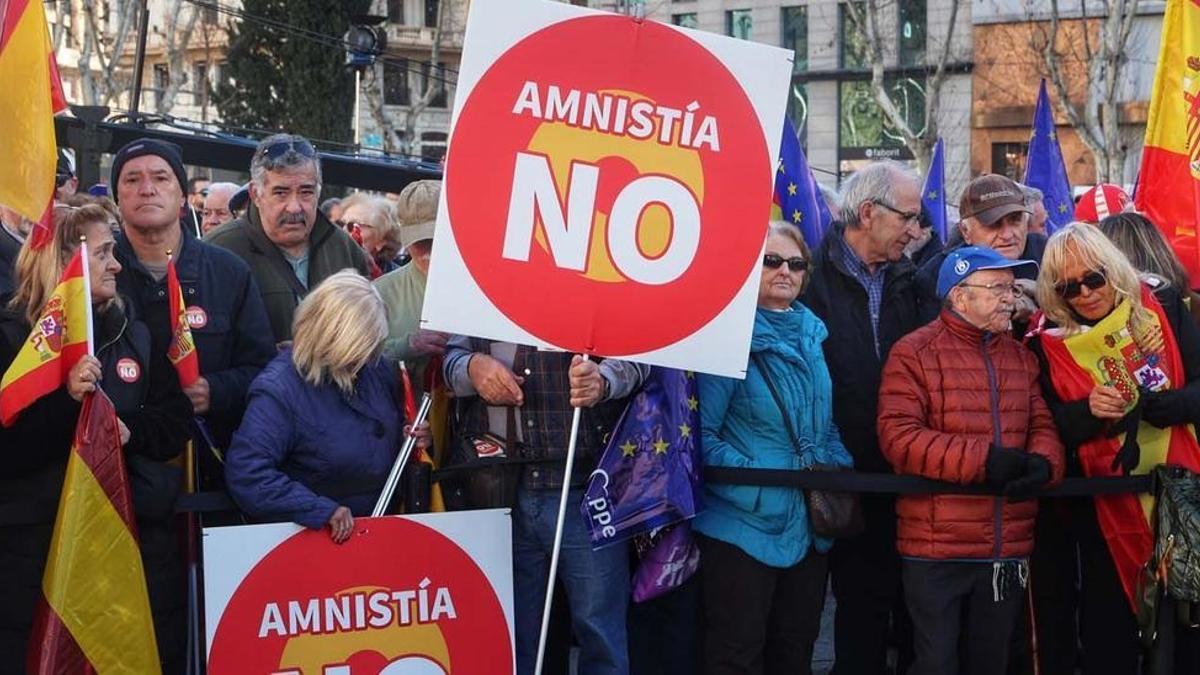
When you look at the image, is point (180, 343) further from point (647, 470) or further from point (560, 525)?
point (647, 470)

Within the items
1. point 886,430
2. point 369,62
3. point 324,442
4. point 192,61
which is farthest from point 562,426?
point 192,61

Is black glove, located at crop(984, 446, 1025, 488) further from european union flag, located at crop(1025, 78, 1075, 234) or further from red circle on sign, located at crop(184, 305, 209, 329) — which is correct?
european union flag, located at crop(1025, 78, 1075, 234)

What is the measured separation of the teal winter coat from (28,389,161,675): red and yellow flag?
1790 mm

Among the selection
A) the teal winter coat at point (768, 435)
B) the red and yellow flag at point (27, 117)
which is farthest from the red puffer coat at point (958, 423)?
the red and yellow flag at point (27, 117)

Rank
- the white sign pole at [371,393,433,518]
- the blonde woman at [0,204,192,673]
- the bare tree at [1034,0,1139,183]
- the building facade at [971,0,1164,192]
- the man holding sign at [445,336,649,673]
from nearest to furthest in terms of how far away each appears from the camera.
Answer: the blonde woman at [0,204,192,673]
the white sign pole at [371,393,433,518]
the man holding sign at [445,336,649,673]
the bare tree at [1034,0,1139,183]
the building facade at [971,0,1164,192]

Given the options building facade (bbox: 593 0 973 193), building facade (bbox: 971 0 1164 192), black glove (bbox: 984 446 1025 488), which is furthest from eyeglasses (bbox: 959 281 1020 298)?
building facade (bbox: 593 0 973 193)

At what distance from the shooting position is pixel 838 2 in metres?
44.6

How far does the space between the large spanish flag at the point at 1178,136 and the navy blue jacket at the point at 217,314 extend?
11.8 ft

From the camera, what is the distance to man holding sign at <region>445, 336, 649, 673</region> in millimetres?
4836

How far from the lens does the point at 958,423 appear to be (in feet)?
16.2

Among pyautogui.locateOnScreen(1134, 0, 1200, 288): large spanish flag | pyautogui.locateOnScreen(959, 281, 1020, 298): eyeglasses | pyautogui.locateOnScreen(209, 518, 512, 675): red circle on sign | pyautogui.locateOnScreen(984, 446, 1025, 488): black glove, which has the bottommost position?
pyautogui.locateOnScreen(209, 518, 512, 675): red circle on sign

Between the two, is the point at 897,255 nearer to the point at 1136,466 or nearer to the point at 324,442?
the point at 1136,466

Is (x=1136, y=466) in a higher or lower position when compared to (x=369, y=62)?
lower

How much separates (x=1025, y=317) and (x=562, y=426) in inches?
70.5
